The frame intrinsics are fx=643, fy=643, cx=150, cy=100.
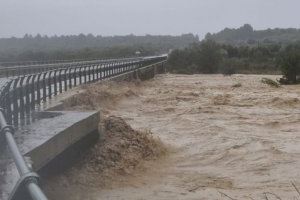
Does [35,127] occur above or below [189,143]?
above

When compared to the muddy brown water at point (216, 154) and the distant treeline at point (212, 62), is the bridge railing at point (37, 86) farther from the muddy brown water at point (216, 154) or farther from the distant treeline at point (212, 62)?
the distant treeline at point (212, 62)

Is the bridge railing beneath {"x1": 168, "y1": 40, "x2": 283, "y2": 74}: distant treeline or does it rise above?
→ above

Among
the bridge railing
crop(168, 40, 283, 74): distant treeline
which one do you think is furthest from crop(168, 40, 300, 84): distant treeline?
the bridge railing

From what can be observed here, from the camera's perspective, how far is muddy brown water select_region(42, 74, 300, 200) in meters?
11.1

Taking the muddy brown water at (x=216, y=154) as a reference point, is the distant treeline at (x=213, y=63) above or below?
below

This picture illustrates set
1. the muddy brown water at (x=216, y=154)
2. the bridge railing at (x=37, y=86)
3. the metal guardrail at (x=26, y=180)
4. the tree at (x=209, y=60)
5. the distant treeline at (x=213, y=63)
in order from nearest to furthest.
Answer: the metal guardrail at (x=26, y=180) → the bridge railing at (x=37, y=86) → the muddy brown water at (x=216, y=154) → the distant treeline at (x=213, y=63) → the tree at (x=209, y=60)

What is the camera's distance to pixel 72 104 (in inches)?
732

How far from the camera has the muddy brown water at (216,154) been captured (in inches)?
436

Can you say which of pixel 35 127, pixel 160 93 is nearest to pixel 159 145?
pixel 35 127

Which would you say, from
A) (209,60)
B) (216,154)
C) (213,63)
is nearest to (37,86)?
(216,154)

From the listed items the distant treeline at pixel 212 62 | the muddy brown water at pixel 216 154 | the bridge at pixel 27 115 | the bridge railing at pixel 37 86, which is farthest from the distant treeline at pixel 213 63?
the bridge at pixel 27 115

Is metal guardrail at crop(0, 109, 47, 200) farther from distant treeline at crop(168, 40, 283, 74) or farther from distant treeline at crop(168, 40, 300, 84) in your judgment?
distant treeline at crop(168, 40, 283, 74)

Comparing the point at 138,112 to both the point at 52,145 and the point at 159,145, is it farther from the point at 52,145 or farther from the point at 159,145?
the point at 52,145

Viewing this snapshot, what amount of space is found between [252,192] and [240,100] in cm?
1795
